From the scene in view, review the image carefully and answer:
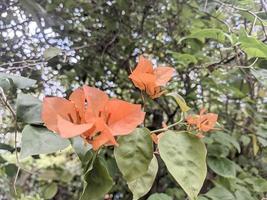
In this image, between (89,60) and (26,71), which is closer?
(26,71)

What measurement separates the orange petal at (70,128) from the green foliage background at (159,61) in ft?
1.49

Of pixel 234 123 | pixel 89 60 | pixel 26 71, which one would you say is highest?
pixel 26 71

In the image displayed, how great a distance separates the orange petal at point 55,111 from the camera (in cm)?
38

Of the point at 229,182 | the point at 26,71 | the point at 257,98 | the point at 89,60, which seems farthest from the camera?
the point at 257,98

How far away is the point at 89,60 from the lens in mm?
1150

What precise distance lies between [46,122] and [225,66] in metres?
0.59

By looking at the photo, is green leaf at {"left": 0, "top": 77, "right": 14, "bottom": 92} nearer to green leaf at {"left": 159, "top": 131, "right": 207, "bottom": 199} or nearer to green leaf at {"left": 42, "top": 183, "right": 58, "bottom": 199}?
green leaf at {"left": 159, "top": 131, "right": 207, "bottom": 199}

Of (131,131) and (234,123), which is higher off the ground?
(131,131)

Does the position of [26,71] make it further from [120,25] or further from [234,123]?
[234,123]

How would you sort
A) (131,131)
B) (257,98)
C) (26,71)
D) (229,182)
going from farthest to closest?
1. (257,98)
2. (229,182)
3. (26,71)
4. (131,131)

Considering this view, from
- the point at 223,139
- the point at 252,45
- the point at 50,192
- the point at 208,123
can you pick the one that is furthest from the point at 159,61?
the point at 208,123

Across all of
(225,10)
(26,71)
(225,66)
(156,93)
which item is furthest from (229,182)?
(156,93)

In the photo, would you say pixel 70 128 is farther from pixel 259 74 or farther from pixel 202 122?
pixel 259 74

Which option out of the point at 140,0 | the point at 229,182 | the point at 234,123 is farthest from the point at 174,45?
the point at 229,182
